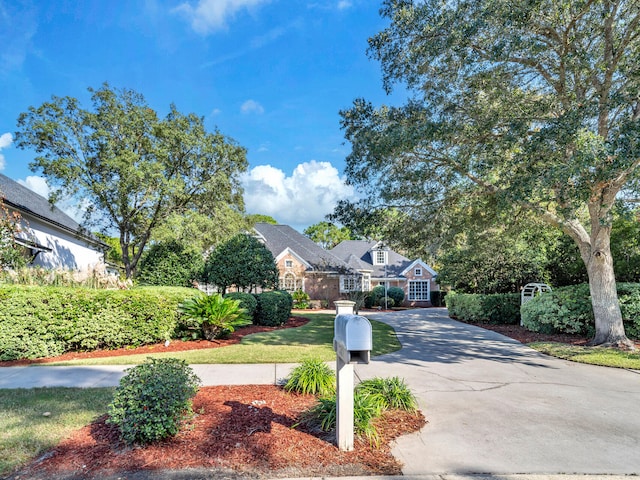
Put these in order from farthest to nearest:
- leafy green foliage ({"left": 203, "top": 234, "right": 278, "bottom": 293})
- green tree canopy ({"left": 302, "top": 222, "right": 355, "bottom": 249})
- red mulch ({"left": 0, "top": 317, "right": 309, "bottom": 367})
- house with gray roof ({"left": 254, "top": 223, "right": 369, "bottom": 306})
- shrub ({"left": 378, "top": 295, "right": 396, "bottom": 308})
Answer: green tree canopy ({"left": 302, "top": 222, "right": 355, "bottom": 249}), shrub ({"left": 378, "top": 295, "right": 396, "bottom": 308}), house with gray roof ({"left": 254, "top": 223, "right": 369, "bottom": 306}), leafy green foliage ({"left": 203, "top": 234, "right": 278, "bottom": 293}), red mulch ({"left": 0, "top": 317, "right": 309, "bottom": 367})

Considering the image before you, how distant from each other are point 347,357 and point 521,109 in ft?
27.5

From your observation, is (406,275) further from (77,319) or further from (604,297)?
(77,319)

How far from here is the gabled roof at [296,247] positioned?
28.0 metres

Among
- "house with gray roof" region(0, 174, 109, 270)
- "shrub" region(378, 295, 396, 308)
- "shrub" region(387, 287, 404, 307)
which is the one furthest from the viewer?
"shrub" region(387, 287, 404, 307)

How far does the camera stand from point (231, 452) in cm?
318

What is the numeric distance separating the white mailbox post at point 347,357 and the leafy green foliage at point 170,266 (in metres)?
13.1


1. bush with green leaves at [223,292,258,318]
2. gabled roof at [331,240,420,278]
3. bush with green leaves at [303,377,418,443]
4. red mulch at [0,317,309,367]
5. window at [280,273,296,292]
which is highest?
gabled roof at [331,240,420,278]

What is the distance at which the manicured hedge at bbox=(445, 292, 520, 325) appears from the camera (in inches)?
590

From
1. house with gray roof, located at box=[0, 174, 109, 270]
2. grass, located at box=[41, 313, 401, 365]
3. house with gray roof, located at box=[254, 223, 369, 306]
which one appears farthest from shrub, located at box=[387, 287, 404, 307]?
house with gray roof, located at box=[0, 174, 109, 270]

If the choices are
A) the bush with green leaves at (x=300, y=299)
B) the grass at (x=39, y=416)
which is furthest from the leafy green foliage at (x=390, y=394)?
the bush with green leaves at (x=300, y=299)

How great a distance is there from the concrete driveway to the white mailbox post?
527 mm

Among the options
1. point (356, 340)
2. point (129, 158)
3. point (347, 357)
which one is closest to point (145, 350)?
point (347, 357)

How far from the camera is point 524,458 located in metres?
3.24

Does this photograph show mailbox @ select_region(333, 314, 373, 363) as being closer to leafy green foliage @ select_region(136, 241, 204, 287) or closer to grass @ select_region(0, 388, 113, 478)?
grass @ select_region(0, 388, 113, 478)
